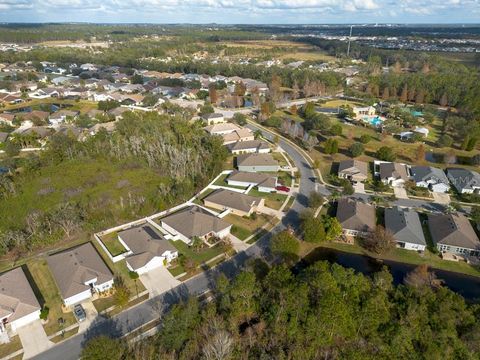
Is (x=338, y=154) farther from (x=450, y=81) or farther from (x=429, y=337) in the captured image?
(x=450, y=81)

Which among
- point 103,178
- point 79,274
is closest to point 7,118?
point 103,178

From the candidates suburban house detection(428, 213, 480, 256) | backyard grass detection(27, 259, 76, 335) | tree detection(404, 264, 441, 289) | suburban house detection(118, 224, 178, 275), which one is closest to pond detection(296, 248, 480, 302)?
tree detection(404, 264, 441, 289)

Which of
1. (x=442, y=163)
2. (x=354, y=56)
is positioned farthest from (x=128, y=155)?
(x=354, y=56)

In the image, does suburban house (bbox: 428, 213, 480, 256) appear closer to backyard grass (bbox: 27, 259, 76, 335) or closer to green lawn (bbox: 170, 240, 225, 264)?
green lawn (bbox: 170, 240, 225, 264)

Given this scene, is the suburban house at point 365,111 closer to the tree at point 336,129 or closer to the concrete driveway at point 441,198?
the tree at point 336,129

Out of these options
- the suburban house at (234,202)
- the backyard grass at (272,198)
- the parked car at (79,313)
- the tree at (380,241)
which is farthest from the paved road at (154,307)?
the tree at (380,241)
